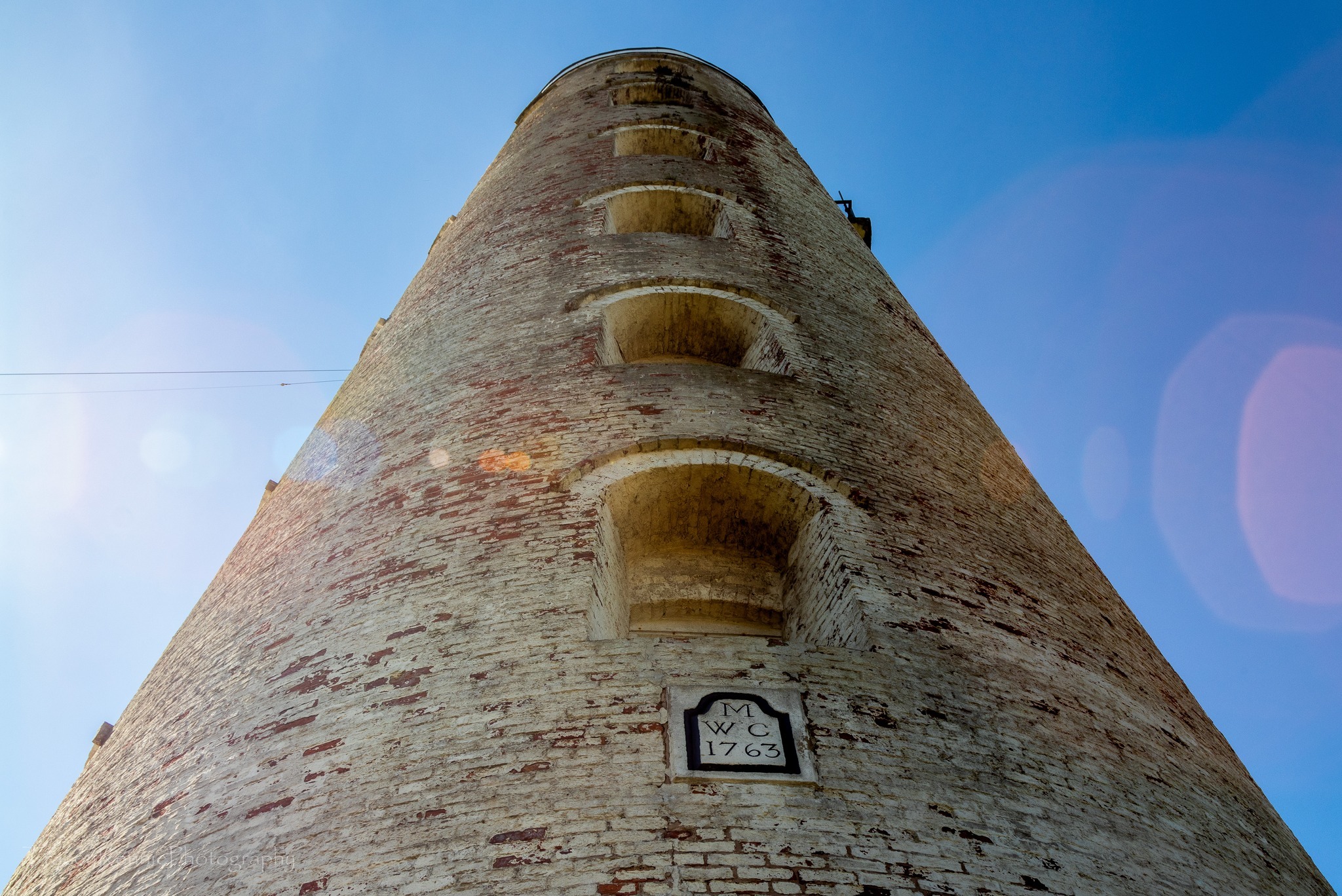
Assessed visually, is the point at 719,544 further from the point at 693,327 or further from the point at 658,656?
the point at 693,327

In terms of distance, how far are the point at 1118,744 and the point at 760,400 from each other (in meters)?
2.98

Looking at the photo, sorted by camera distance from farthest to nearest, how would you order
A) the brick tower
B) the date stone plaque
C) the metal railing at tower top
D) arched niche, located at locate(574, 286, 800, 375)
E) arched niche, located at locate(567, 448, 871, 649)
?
1. the metal railing at tower top
2. arched niche, located at locate(574, 286, 800, 375)
3. arched niche, located at locate(567, 448, 871, 649)
4. the date stone plaque
5. the brick tower

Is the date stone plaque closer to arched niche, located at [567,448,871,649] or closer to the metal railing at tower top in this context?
arched niche, located at [567,448,871,649]

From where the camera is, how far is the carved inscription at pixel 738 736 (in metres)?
4.12

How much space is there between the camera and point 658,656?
461 cm

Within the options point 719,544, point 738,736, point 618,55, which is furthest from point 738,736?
point 618,55

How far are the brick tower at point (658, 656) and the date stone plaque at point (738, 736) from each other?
2 centimetres

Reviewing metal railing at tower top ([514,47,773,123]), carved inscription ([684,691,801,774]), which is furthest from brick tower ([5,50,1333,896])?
metal railing at tower top ([514,47,773,123])

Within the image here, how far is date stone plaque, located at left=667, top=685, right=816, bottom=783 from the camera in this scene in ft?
13.4

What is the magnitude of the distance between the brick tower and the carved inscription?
0.05ft

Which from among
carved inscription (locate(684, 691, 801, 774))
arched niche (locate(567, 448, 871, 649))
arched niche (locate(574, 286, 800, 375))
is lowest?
carved inscription (locate(684, 691, 801, 774))

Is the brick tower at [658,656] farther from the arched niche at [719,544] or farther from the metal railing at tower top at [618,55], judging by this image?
the metal railing at tower top at [618,55]

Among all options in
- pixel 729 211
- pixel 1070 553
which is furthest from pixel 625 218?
pixel 1070 553

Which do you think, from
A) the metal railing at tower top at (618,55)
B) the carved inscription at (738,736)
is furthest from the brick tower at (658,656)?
the metal railing at tower top at (618,55)
